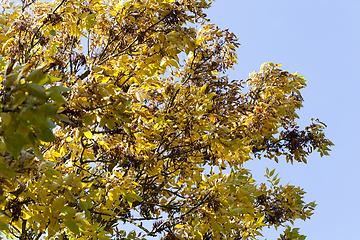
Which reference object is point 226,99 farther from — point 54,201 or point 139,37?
point 54,201

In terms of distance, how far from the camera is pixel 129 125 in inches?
156

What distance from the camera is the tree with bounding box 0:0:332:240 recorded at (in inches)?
99.4

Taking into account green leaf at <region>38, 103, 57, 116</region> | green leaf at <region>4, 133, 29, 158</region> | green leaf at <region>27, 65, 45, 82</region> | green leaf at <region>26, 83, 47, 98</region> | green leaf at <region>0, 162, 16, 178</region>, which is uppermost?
green leaf at <region>27, 65, 45, 82</region>

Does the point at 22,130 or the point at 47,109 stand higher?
the point at 47,109

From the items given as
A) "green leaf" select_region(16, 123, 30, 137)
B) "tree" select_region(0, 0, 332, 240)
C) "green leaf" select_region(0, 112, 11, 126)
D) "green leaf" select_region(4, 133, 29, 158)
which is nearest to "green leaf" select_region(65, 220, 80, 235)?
"tree" select_region(0, 0, 332, 240)

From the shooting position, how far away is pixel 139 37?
13.7ft

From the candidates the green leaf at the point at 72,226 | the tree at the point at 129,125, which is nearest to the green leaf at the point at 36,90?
the tree at the point at 129,125

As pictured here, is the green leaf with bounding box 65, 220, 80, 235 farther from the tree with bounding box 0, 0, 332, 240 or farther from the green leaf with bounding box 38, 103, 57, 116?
the green leaf with bounding box 38, 103, 57, 116

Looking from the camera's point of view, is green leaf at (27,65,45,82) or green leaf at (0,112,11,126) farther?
green leaf at (27,65,45,82)

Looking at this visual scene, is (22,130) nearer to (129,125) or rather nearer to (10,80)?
(10,80)

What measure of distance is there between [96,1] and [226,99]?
265cm

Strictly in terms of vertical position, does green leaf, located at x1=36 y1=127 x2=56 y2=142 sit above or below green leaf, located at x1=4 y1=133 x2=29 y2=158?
above

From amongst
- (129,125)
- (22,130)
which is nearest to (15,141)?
(22,130)

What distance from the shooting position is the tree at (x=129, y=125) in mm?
2525
